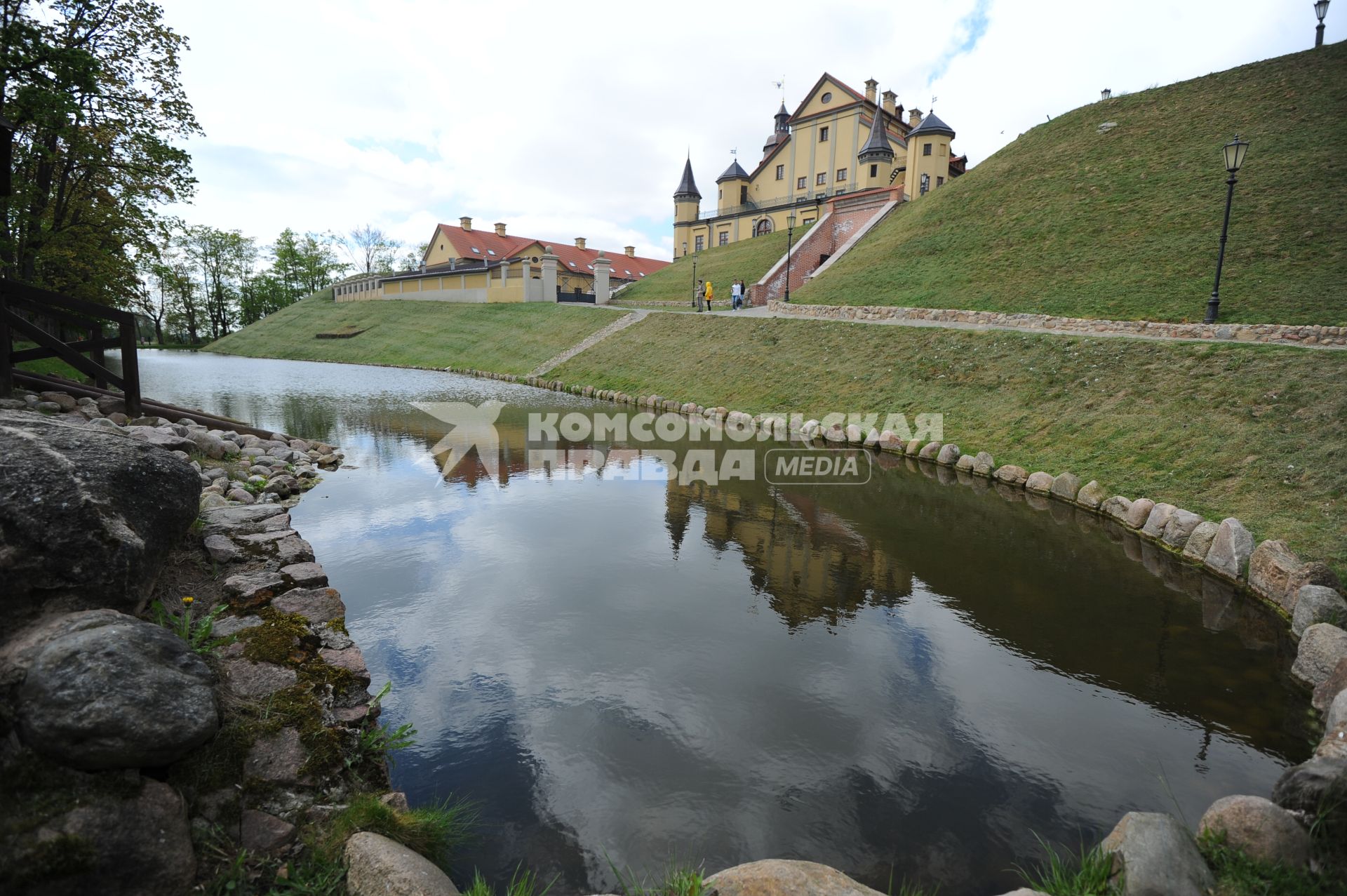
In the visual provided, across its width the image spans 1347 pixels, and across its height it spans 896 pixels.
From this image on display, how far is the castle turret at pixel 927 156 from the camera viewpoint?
1704 inches

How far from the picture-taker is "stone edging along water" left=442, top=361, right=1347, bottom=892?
11.1ft

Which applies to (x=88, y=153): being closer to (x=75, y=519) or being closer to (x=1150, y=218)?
(x=75, y=519)

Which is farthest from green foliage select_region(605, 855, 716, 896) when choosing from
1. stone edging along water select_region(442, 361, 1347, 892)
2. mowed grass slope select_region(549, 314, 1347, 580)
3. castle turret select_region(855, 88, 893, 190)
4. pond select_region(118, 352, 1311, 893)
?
castle turret select_region(855, 88, 893, 190)

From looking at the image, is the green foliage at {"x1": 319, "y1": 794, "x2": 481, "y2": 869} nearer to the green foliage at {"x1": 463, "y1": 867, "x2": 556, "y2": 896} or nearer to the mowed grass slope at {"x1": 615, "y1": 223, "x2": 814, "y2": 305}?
the green foliage at {"x1": 463, "y1": 867, "x2": 556, "y2": 896}

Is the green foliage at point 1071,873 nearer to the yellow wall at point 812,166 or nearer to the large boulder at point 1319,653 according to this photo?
the large boulder at point 1319,653

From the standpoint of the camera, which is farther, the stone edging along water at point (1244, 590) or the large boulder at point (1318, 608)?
the large boulder at point (1318, 608)

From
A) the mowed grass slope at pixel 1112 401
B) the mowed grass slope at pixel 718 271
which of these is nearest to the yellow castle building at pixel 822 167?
the mowed grass slope at pixel 718 271

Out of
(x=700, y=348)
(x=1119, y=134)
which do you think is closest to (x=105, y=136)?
(x=700, y=348)

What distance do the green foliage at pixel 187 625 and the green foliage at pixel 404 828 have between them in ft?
5.90

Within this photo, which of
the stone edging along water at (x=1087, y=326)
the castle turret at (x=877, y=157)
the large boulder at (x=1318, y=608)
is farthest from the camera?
the castle turret at (x=877, y=157)

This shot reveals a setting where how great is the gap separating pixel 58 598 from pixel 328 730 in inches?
64.7

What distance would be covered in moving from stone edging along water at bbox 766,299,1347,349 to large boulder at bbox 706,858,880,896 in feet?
53.4

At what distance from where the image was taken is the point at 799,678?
566cm

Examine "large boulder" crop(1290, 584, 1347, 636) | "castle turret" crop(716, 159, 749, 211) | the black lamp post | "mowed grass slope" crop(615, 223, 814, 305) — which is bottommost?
"large boulder" crop(1290, 584, 1347, 636)
